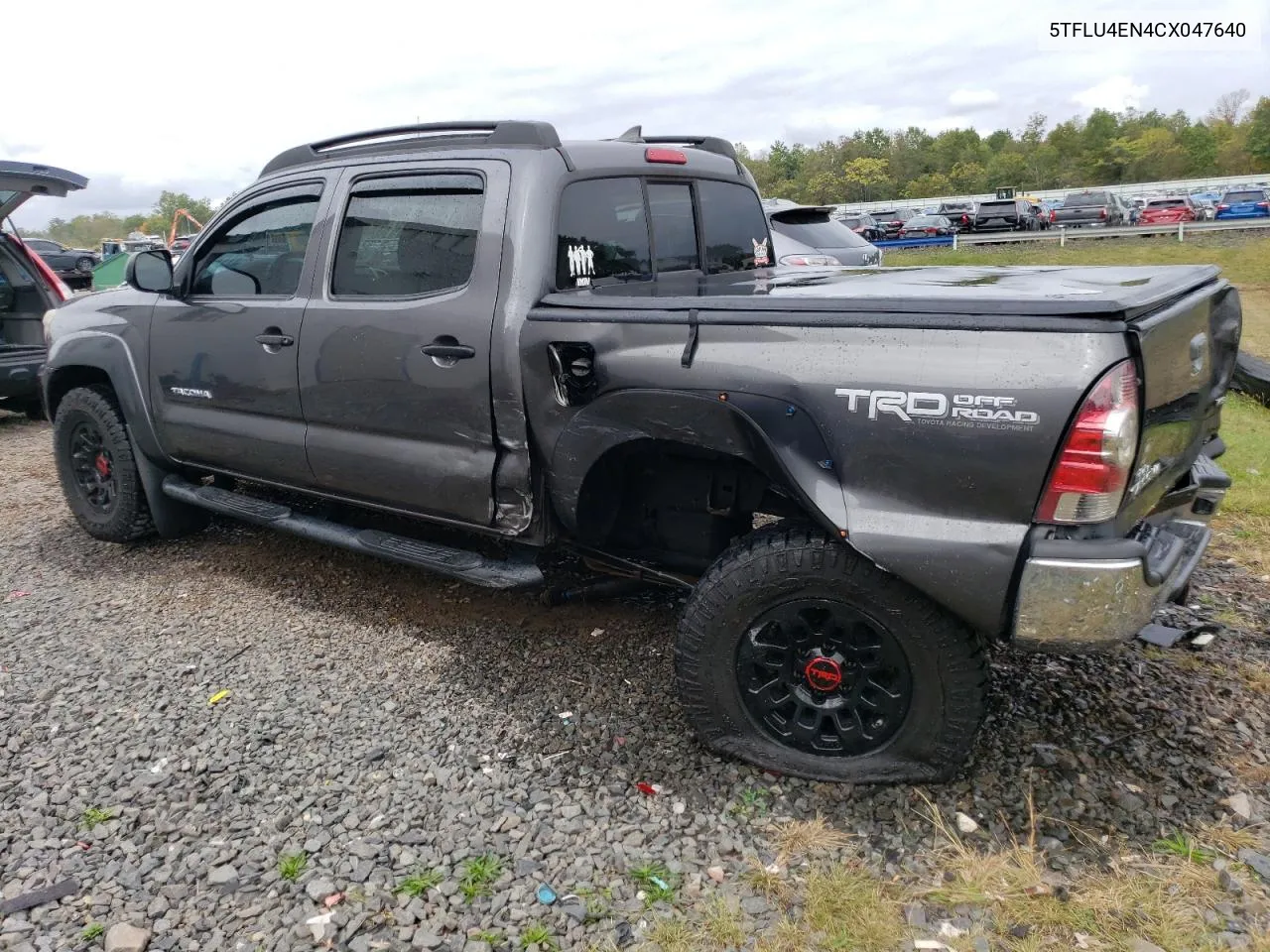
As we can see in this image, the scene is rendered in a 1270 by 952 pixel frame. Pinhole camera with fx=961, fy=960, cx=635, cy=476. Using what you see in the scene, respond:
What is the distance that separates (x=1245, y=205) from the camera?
3058 cm

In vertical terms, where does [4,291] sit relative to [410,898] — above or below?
above

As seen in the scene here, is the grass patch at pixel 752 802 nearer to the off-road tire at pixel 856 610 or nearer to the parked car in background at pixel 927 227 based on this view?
the off-road tire at pixel 856 610

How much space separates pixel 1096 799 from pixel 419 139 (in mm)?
3213

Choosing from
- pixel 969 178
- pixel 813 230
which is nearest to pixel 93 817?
pixel 813 230

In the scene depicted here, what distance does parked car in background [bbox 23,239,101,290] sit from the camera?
1194 centimetres

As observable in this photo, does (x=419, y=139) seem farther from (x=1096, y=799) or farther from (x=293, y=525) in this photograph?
(x=1096, y=799)

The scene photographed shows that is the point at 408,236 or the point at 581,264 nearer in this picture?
the point at 581,264

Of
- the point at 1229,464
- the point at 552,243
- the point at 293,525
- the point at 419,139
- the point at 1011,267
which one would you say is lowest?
the point at 1229,464

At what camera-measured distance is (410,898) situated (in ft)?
8.05

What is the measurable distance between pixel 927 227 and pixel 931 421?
32.2m

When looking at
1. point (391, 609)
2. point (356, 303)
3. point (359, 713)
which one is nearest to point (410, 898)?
point (359, 713)

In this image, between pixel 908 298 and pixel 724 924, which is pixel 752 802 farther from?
pixel 908 298

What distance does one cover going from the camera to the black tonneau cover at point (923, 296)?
2.33 meters

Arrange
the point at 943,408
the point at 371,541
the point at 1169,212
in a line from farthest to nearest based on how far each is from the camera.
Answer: the point at 1169,212
the point at 371,541
the point at 943,408
